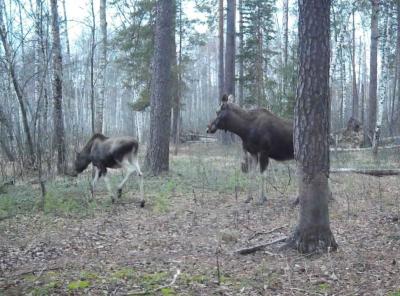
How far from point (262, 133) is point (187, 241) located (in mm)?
4029

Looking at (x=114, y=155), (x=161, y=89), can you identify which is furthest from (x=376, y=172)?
(x=114, y=155)

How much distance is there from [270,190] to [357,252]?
18.2 ft

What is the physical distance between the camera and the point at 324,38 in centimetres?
645

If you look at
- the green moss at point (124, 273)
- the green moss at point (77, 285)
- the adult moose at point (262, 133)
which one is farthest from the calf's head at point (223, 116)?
the green moss at point (77, 285)

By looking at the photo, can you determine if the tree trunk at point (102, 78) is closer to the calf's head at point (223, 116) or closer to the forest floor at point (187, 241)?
the forest floor at point (187, 241)

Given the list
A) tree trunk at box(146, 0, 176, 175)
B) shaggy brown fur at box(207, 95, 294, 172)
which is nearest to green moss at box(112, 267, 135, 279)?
shaggy brown fur at box(207, 95, 294, 172)

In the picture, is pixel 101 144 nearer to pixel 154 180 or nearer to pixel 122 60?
pixel 154 180

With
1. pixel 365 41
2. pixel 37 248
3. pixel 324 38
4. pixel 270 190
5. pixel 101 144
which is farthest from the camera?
pixel 365 41

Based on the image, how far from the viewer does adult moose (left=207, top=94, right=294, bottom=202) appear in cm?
1096

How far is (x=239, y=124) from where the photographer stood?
1145 centimetres

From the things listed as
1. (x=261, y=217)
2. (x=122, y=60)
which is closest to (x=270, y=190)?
(x=261, y=217)

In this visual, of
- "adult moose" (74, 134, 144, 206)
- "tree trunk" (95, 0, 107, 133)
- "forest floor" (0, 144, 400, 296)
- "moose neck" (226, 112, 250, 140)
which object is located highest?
"tree trunk" (95, 0, 107, 133)

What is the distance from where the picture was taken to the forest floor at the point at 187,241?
5652 millimetres

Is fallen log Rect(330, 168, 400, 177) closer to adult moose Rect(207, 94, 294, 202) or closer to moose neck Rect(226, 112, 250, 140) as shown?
adult moose Rect(207, 94, 294, 202)
